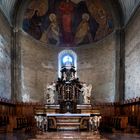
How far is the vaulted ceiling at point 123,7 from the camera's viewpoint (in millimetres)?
21500

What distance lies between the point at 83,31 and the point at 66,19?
193 centimetres

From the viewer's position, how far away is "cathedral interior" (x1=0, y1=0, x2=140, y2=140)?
21172 mm

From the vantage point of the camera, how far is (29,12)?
25484mm

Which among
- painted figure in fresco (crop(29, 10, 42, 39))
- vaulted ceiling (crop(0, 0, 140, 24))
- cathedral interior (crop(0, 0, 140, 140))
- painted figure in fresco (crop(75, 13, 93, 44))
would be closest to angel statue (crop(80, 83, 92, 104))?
cathedral interior (crop(0, 0, 140, 140))

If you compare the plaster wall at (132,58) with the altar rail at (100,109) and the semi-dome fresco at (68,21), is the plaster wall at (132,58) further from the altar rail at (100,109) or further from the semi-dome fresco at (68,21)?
the semi-dome fresco at (68,21)

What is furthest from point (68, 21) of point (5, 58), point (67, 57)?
point (5, 58)

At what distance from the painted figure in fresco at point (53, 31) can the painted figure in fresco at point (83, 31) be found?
1.88 m

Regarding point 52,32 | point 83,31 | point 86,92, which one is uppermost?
point 83,31

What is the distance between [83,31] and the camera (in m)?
27.2

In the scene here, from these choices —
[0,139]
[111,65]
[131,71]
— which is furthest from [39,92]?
[0,139]

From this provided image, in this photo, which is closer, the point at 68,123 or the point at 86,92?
the point at 68,123

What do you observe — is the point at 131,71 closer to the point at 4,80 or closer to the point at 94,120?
the point at 94,120

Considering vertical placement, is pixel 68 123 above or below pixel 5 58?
below

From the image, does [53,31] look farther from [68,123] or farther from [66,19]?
[68,123]
